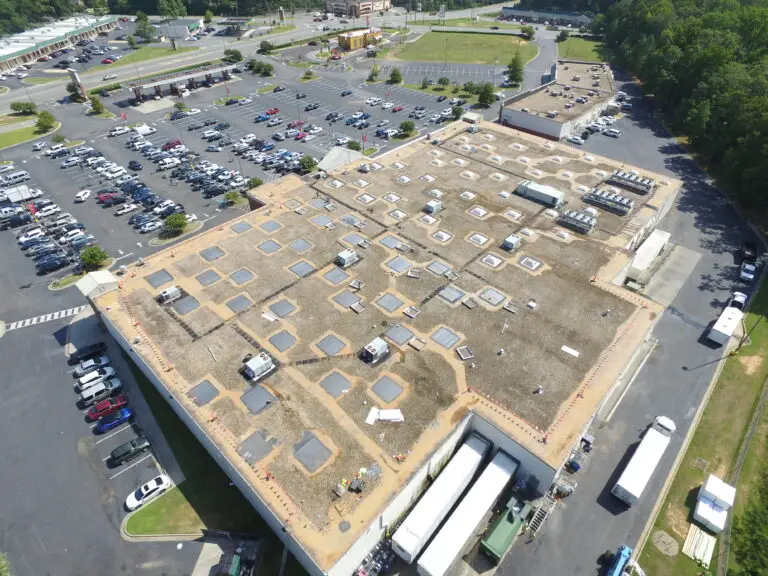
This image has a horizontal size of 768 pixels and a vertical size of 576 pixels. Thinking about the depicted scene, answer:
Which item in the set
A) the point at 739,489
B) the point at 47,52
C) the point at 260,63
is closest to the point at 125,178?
the point at 260,63

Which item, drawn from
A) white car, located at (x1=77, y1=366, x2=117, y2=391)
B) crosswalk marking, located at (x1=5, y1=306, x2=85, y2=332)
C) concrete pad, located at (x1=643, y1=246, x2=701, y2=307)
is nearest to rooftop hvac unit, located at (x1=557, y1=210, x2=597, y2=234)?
concrete pad, located at (x1=643, y1=246, x2=701, y2=307)

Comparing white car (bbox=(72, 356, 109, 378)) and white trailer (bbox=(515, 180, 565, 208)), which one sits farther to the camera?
white trailer (bbox=(515, 180, 565, 208))

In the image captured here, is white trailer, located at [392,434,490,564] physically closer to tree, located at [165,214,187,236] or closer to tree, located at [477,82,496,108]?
tree, located at [165,214,187,236]

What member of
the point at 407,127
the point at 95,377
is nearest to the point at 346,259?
the point at 95,377

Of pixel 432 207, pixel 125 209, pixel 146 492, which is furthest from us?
pixel 125 209

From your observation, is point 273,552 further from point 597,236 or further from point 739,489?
point 597,236

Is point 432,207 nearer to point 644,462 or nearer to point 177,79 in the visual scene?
point 644,462

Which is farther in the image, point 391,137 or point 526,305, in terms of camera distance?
point 391,137
